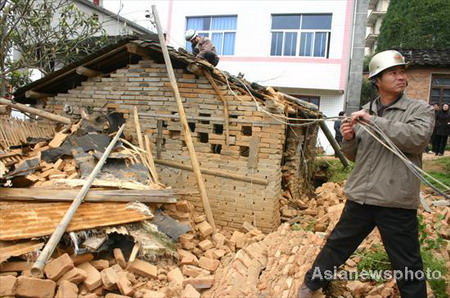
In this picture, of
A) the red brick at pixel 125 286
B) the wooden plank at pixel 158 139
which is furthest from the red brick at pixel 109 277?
the wooden plank at pixel 158 139

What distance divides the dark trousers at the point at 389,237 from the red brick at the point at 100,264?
8.09 ft

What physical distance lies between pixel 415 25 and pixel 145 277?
23.6 metres

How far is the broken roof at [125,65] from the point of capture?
620 centimetres

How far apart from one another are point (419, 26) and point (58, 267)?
2408 centimetres

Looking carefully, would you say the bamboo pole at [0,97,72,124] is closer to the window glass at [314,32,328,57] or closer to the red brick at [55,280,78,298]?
the red brick at [55,280,78,298]

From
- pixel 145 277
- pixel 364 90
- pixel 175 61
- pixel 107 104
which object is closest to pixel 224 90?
pixel 175 61

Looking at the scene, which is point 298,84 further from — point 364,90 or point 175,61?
point 175,61

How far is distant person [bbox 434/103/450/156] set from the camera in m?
11.3

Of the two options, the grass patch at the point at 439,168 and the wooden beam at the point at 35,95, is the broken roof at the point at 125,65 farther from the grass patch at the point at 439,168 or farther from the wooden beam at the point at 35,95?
the grass patch at the point at 439,168

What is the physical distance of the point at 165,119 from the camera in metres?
6.95

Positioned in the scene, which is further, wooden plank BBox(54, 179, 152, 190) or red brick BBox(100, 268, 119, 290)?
wooden plank BBox(54, 179, 152, 190)

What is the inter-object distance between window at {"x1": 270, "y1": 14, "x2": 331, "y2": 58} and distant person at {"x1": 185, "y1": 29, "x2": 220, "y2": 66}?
26.5ft

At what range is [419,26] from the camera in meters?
20.8

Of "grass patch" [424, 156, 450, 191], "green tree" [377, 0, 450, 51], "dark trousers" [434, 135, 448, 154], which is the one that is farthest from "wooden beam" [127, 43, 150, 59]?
"green tree" [377, 0, 450, 51]
